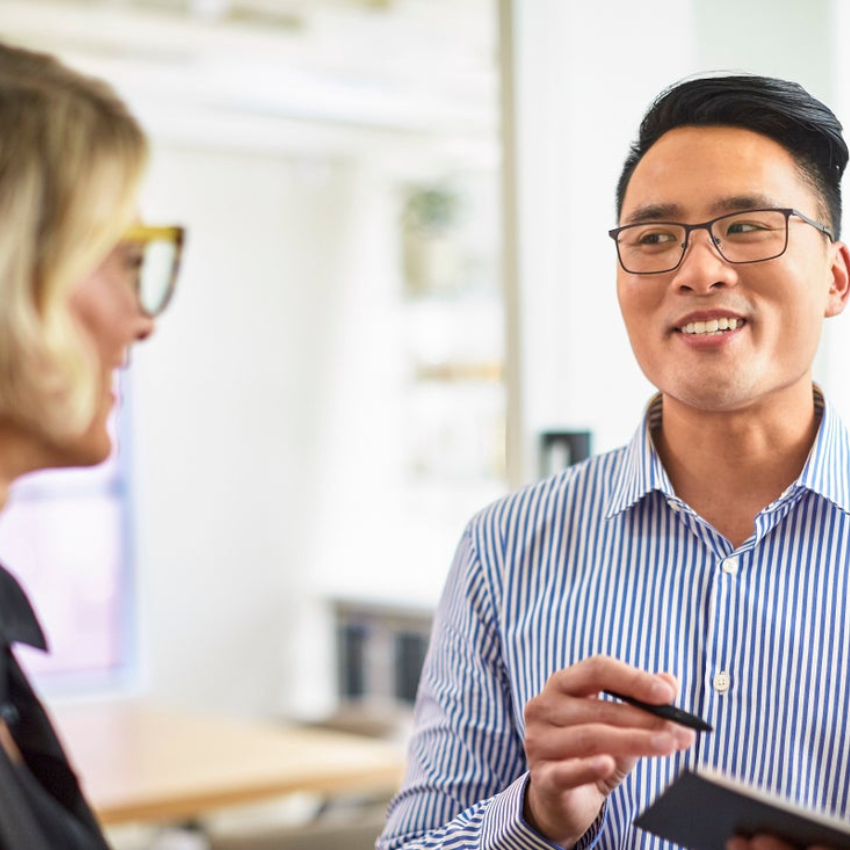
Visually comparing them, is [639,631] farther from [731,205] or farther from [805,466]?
[731,205]

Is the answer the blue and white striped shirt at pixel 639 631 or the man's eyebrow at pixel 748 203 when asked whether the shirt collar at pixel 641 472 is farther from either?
the man's eyebrow at pixel 748 203

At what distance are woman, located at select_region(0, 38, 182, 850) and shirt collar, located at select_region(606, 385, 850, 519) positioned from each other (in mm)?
588

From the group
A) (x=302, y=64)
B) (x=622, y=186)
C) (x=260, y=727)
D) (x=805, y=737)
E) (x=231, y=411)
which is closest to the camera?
(x=805, y=737)

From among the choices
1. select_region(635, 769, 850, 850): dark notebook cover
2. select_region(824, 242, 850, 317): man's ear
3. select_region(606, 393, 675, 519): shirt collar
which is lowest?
select_region(635, 769, 850, 850): dark notebook cover

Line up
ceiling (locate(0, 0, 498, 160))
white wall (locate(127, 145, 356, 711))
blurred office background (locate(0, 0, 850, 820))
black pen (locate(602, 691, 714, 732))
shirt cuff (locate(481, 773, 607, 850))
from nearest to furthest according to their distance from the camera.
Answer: black pen (locate(602, 691, 714, 732)) → shirt cuff (locate(481, 773, 607, 850)) → ceiling (locate(0, 0, 498, 160)) → blurred office background (locate(0, 0, 850, 820)) → white wall (locate(127, 145, 356, 711))

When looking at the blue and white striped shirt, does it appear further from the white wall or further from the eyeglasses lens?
the white wall

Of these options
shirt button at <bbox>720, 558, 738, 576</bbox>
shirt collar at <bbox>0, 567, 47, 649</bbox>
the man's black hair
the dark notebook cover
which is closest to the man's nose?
the man's black hair

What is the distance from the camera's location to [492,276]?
6895 mm

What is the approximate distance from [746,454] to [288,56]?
3.91 metres

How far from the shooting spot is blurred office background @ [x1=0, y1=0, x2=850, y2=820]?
210 inches

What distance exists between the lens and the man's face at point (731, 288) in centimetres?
146

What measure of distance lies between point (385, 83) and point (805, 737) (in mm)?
4352

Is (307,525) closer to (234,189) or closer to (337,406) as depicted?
(337,406)

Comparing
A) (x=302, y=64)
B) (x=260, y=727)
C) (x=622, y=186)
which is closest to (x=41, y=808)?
(x=622, y=186)
